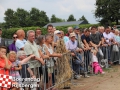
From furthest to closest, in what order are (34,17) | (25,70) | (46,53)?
(34,17) → (46,53) → (25,70)

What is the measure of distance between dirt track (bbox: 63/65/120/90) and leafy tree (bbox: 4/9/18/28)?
85712 millimetres

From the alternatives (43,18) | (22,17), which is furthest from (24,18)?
(43,18)

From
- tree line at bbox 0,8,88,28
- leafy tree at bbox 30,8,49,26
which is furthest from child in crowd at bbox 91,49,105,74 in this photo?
leafy tree at bbox 30,8,49,26

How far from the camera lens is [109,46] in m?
10.9

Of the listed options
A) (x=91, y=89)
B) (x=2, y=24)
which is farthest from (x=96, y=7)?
(x=91, y=89)

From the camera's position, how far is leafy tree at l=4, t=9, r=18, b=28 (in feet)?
301

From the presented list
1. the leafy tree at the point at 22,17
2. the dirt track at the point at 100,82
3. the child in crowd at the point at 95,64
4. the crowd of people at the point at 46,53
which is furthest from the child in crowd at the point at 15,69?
the leafy tree at the point at 22,17

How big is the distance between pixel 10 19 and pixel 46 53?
89.1 m

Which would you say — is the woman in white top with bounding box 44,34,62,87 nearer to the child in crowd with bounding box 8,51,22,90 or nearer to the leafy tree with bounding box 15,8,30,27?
the child in crowd with bounding box 8,51,22,90

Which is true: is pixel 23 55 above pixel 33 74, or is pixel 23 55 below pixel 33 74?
above

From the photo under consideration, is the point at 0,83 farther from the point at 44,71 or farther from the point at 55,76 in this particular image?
the point at 55,76

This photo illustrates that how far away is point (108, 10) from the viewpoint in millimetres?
58344

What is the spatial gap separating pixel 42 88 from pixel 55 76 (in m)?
0.75

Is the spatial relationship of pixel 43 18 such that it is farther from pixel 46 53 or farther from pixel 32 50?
pixel 32 50
